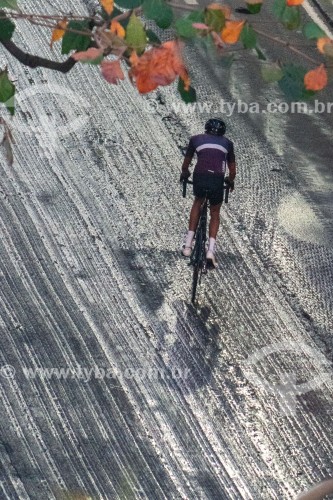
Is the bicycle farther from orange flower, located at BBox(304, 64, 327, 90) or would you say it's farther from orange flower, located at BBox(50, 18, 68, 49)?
orange flower, located at BBox(304, 64, 327, 90)

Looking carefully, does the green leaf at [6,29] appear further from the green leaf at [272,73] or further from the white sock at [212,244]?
the white sock at [212,244]

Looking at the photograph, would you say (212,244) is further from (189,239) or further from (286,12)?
(286,12)

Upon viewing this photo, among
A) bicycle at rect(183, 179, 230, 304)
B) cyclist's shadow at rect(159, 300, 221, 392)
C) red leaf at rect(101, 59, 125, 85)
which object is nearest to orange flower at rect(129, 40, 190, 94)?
red leaf at rect(101, 59, 125, 85)

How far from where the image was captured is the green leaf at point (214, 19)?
6.75 metres

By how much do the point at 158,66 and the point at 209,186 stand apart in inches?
196

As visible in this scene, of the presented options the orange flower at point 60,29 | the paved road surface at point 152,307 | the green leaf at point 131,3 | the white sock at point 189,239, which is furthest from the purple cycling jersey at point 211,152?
the green leaf at point 131,3

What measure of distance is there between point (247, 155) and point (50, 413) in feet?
19.5

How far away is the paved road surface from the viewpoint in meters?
9.44

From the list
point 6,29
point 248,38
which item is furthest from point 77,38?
point 248,38

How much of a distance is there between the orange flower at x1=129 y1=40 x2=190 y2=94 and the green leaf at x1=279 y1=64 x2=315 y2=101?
2.54 feet

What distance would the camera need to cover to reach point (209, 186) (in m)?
11.4

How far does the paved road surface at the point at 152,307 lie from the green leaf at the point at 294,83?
12.2 feet

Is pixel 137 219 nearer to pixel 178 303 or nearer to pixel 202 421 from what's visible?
pixel 178 303

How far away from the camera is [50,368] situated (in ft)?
34.1
